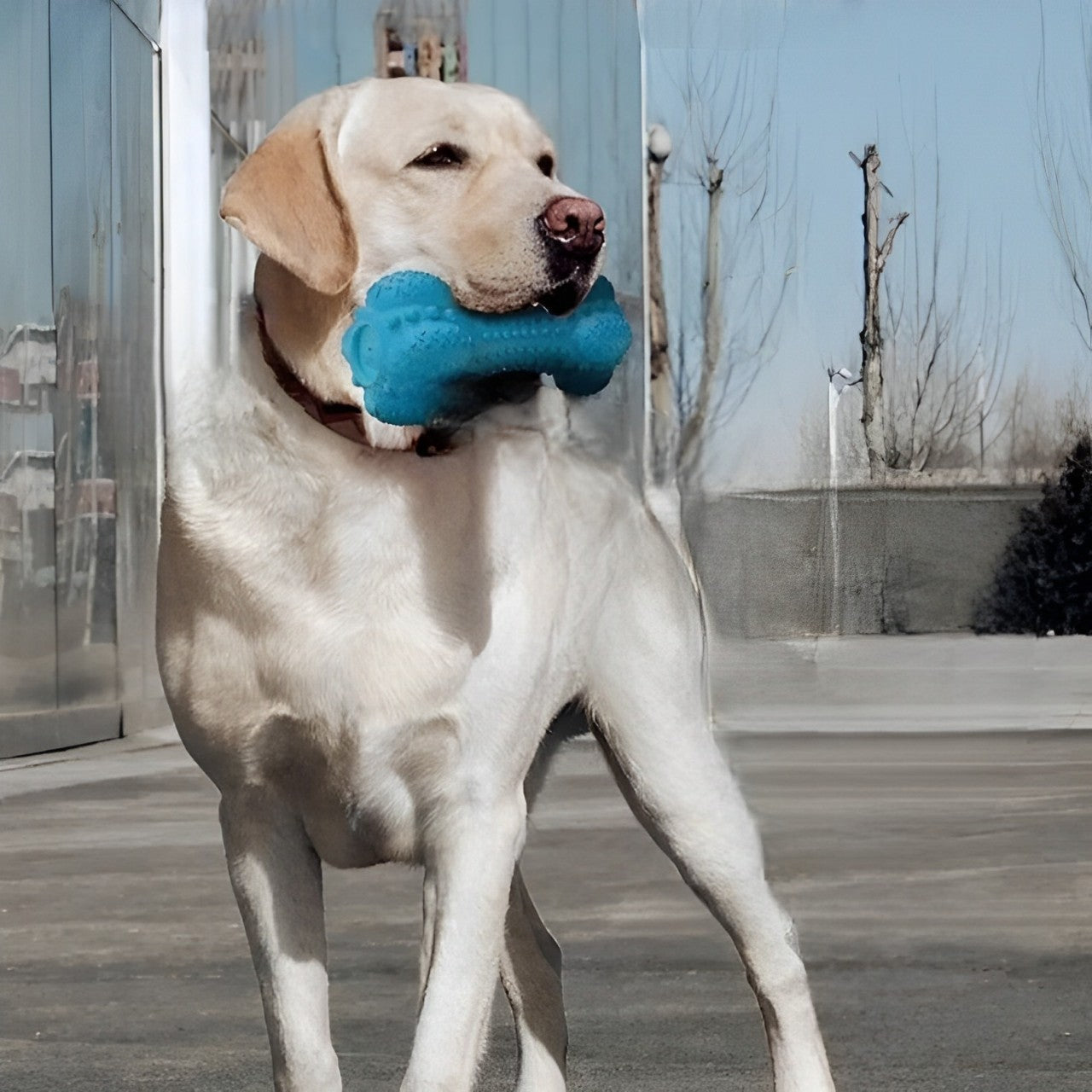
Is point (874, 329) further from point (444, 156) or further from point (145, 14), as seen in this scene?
point (444, 156)

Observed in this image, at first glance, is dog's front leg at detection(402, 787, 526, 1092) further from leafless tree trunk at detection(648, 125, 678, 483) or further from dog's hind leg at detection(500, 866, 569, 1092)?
leafless tree trunk at detection(648, 125, 678, 483)

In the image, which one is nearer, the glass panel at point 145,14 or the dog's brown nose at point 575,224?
the dog's brown nose at point 575,224

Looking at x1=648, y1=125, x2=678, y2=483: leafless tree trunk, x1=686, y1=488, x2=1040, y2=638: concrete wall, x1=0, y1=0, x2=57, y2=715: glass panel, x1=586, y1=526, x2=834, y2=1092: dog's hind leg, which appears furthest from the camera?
x1=686, y1=488, x2=1040, y2=638: concrete wall

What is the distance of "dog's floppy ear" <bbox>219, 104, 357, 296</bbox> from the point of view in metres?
2.90

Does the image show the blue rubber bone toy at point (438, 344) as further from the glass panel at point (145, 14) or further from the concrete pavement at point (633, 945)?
the glass panel at point (145, 14)

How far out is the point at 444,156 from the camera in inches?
119

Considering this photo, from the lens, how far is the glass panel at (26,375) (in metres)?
10.9

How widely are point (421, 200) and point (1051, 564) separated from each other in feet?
45.0

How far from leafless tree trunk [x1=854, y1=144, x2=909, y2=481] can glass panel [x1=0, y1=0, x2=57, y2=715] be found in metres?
5.34

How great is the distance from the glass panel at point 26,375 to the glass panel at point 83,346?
11cm

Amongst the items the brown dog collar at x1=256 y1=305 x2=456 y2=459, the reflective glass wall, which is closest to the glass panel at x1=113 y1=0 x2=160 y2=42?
the reflective glass wall

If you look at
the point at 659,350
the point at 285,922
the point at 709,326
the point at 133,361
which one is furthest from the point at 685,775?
the point at 133,361

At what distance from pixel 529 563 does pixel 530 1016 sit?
100 centimetres

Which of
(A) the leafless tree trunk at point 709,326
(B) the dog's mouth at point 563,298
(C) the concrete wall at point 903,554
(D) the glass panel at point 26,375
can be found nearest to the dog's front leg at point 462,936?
(B) the dog's mouth at point 563,298
